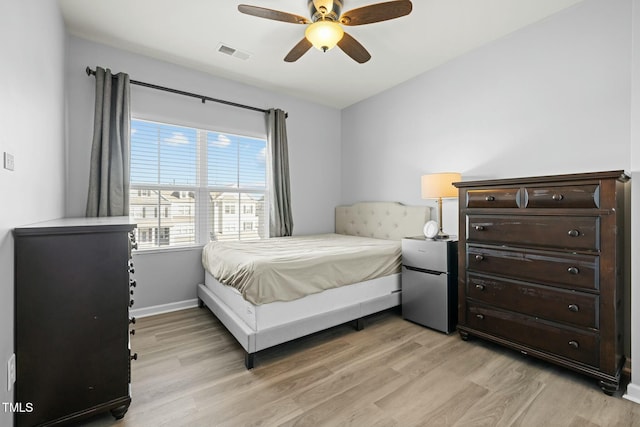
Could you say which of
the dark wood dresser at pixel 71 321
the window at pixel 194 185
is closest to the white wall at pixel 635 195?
the dark wood dresser at pixel 71 321

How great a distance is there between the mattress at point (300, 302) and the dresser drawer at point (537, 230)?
95cm

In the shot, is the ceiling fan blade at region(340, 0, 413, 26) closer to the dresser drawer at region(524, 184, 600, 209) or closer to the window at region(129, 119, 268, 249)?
the dresser drawer at region(524, 184, 600, 209)

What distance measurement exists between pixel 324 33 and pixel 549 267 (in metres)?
2.30

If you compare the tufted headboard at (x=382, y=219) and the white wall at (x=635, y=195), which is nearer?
the white wall at (x=635, y=195)

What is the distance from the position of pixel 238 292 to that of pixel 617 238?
8.37ft

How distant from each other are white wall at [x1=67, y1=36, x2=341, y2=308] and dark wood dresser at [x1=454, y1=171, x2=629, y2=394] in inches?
94.0

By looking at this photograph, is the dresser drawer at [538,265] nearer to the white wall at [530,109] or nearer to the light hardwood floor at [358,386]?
the white wall at [530,109]

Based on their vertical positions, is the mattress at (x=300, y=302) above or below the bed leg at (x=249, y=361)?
above

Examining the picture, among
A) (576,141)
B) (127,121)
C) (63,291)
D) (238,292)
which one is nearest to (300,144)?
(127,121)

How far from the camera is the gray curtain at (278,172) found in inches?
152

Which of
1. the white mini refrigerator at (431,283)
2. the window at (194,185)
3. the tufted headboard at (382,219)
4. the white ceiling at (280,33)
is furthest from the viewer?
the tufted headboard at (382,219)

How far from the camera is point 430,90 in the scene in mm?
3387

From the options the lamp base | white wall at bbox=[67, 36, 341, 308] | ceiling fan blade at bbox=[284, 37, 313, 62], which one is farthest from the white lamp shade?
white wall at bbox=[67, 36, 341, 308]

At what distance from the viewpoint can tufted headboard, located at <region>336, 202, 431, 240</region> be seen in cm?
347
